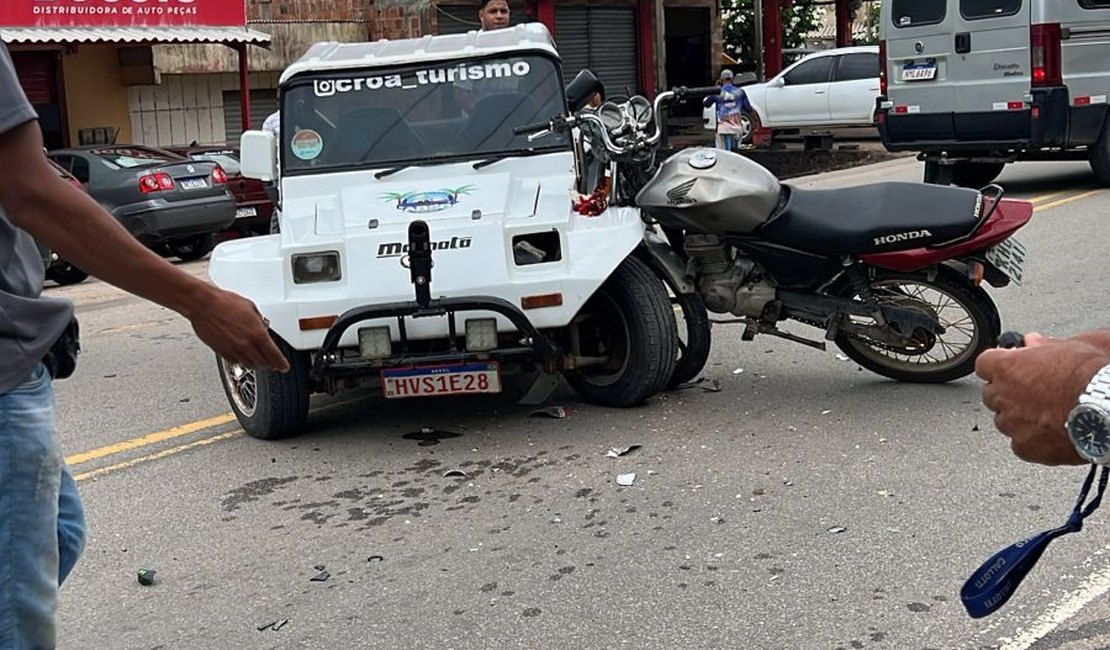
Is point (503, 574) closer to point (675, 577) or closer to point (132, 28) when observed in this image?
point (675, 577)

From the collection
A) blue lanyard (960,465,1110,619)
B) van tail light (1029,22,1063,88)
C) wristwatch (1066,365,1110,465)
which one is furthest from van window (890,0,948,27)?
wristwatch (1066,365,1110,465)

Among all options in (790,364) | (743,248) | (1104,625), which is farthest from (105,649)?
(790,364)

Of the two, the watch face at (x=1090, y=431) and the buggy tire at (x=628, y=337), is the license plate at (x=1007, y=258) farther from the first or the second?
the watch face at (x=1090, y=431)

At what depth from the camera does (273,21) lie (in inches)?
952

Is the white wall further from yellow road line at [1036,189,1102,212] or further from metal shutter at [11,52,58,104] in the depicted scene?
yellow road line at [1036,189,1102,212]

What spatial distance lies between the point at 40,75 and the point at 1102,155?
16.5 meters

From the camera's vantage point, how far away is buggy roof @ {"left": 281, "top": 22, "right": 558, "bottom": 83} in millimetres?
7059

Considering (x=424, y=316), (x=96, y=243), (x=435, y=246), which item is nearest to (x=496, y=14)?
(x=435, y=246)

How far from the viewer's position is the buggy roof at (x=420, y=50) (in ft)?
23.2

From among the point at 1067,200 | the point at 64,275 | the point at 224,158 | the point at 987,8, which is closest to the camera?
the point at 987,8

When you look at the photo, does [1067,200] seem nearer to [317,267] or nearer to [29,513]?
[317,267]

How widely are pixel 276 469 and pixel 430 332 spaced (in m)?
0.93

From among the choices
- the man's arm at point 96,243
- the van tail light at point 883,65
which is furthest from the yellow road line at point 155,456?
the van tail light at point 883,65

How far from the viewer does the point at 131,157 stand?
602 inches
